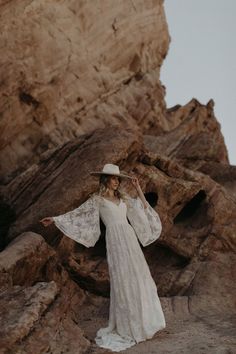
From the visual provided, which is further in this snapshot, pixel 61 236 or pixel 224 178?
pixel 224 178

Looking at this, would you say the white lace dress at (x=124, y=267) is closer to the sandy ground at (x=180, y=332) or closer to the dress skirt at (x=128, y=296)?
the dress skirt at (x=128, y=296)

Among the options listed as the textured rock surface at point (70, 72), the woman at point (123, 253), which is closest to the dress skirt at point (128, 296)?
the woman at point (123, 253)

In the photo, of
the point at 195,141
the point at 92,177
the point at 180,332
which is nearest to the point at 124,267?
the point at 180,332

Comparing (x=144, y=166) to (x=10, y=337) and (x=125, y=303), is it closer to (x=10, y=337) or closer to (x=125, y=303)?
Result: (x=125, y=303)

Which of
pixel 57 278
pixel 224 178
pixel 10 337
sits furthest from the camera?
pixel 224 178

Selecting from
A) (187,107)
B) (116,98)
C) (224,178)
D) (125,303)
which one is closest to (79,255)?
(125,303)

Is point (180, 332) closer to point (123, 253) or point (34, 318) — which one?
point (123, 253)

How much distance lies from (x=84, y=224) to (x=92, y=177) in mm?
2974

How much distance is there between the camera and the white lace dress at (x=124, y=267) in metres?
8.67

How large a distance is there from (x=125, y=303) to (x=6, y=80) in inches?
374

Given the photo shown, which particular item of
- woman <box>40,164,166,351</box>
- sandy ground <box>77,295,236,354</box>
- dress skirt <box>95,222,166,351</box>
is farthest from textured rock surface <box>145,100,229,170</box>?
dress skirt <box>95,222,166,351</box>

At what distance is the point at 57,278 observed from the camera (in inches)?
446

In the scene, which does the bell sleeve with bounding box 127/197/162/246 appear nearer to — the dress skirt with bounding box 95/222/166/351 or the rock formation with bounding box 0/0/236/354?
the dress skirt with bounding box 95/222/166/351

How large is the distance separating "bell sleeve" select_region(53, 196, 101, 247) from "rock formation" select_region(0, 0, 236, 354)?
0.87 metres
